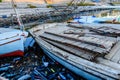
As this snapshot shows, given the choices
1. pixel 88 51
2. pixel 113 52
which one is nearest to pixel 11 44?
pixel 88 51

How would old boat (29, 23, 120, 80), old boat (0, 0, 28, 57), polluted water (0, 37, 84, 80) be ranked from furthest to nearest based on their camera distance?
old boat (0, 0, 28, 57) < polluted water (0, 37, 84, 80) < old boat (29, 23, 120, 80)

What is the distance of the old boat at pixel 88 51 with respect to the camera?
7.95 metres

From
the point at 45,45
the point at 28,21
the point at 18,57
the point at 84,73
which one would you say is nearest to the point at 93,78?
the point at 84,73

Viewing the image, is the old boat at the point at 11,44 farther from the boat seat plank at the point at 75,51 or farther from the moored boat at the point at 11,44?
the boat seat plank at the point at 75,51

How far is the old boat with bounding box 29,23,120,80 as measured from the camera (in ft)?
26.1

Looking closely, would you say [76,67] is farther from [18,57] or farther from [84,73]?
[18,57]

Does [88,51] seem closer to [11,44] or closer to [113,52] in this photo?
[113,52]

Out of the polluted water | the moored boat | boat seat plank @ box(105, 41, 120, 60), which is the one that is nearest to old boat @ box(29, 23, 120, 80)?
boat seat plank @ box(105, 41, 120, 60)

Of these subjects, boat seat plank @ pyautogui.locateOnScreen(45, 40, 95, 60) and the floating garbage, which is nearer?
boat seat plank @ pyautogui.locateOnScreen(45, 40, 95, 60)

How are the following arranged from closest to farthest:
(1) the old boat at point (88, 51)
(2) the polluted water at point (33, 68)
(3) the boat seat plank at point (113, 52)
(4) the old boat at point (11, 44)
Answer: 1. (1) the old boat at point (88, 51)
2. (3) the boat seat plank at point (113, 52)
3. (2) the polluted water at point (33, 68)
4. (4) the old boat at point (11, 44)

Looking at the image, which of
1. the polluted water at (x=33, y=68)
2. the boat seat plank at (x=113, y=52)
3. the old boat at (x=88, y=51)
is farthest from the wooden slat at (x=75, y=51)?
the polluted water at (x=33, y=68)

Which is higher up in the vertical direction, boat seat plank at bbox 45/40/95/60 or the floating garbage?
boat seat plank at bbox 45/40/95/60

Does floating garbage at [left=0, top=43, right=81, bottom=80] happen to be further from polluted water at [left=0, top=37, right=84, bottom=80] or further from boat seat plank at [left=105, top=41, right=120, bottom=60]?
boat seat plank at [left=105, top=41, right=120, bottom=60]

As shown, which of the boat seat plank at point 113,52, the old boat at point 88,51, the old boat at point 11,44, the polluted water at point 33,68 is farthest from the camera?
the old boat at point 11,44
